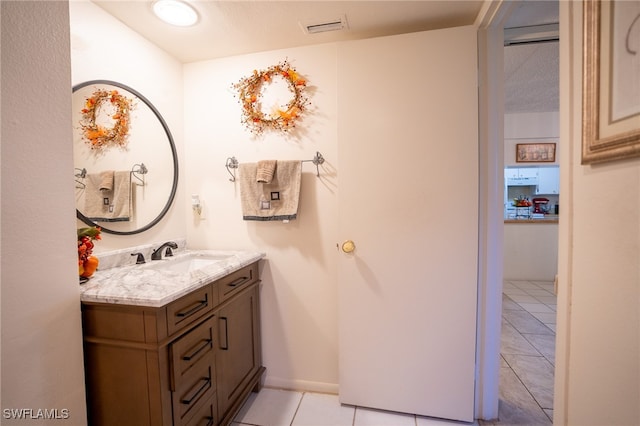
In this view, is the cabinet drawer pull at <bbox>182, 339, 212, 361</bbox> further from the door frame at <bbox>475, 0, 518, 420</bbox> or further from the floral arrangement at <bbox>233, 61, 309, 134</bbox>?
the door frame at <bbox>475, 0, 518, 420</bbox>

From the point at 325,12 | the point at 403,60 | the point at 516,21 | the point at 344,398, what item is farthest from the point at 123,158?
the point at 516,21

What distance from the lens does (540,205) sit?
434 centimetres

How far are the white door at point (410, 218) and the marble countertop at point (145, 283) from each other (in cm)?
74

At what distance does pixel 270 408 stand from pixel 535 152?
4.91 meters

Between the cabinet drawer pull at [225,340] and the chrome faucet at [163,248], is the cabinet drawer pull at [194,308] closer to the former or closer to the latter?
the cabinet drawer pull at [225,340]

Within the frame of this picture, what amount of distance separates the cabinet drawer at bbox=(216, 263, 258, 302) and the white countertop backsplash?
5 centimetres

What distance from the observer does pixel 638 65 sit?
1.63 ft

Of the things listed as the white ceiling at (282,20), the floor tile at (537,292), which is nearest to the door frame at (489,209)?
the white ceiling at (282,20)

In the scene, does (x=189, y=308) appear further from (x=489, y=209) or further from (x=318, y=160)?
(x=489, y=209)

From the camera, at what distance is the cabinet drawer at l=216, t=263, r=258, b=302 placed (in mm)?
1324

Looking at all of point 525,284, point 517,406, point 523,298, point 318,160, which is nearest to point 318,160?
point 318,160

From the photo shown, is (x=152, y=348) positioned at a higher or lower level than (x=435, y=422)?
higher

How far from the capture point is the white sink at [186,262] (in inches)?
58.3

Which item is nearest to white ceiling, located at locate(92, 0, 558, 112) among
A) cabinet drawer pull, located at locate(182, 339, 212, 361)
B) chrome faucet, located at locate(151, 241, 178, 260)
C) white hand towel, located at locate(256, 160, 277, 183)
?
white hand towel, located at locate(256, 160, 277, 183)
